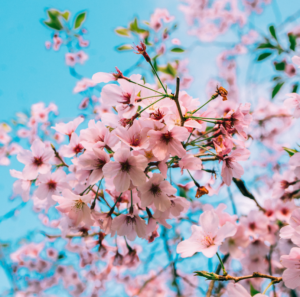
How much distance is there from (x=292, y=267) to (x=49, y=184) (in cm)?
112

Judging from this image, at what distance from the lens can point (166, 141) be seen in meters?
0.89

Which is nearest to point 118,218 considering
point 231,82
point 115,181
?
point 115,181

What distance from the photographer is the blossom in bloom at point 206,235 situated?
1012 mm

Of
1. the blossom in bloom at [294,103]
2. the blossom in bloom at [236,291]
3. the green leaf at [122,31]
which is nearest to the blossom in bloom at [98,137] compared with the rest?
the blossom in bloom at [236,291]

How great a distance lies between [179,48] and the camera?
2.35 metres

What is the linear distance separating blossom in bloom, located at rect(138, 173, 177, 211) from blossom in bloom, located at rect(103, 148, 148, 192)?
0.05 metres

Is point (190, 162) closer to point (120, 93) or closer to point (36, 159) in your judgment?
point (120, 93)

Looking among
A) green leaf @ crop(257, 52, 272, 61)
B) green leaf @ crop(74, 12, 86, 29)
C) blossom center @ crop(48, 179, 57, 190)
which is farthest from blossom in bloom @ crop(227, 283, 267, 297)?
green leaf @ crop(74, 12, 86, 29)

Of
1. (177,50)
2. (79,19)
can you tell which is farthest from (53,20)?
(177,50)

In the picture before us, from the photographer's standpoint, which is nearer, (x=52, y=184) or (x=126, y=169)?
(x=126, y=169)

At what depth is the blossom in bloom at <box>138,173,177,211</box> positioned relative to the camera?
0.93 meters

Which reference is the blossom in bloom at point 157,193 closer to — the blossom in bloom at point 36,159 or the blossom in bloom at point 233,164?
the blossom in bloom at point 233,164

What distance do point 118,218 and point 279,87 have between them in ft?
6.37

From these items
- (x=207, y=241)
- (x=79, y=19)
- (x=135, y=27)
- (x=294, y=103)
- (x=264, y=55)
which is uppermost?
(x=79, y=19)
